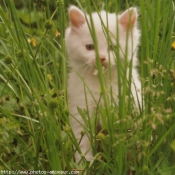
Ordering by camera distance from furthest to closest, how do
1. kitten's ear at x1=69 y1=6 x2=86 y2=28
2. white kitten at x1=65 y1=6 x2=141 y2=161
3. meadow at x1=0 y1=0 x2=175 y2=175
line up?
kitten's ear at x1=69 y1=6 x2=86 y2=28
white kitten at x1=65 y1=6 x2=141 y2=161
meadow at x1=0 y1=0 x2=175 y2=175

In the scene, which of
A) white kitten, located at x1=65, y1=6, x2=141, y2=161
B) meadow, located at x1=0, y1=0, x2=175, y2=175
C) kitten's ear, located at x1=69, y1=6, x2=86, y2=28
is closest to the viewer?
meadow, located at x1=0, y1=0, x2=175, y2=175

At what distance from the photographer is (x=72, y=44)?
122 inches

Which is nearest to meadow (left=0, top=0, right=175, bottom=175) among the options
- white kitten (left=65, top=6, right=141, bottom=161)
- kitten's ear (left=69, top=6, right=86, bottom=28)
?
white kitten (left=65, top=6, right=141, bottom=161)

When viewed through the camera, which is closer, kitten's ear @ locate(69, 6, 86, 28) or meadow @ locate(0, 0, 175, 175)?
meadow @ locate(0, 0, 175, 175)

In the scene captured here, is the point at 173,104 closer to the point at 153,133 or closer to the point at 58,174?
the point at 153,133

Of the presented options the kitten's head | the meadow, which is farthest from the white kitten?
the meadow

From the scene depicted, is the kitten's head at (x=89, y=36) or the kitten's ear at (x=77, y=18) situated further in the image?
the kitten's ear at (x=77, y=18)

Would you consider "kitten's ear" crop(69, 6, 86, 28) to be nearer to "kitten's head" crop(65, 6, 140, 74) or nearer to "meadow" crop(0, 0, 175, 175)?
"kitten's head" crop(65, 6, 140, 74)

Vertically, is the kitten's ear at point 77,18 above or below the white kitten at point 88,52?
above

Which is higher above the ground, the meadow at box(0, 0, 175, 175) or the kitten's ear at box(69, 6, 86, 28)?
the kitten's ear at box(69, 6, 86, 28)

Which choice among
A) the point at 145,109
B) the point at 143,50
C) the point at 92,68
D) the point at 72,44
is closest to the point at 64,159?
the point at 145,109

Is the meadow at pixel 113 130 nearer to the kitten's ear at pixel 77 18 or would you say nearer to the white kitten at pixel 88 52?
the white kitten at pixel 88 52

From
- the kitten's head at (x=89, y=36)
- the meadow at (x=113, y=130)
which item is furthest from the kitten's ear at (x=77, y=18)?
the meadow at (x=113, y=130)

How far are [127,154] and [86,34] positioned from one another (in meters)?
1.04
